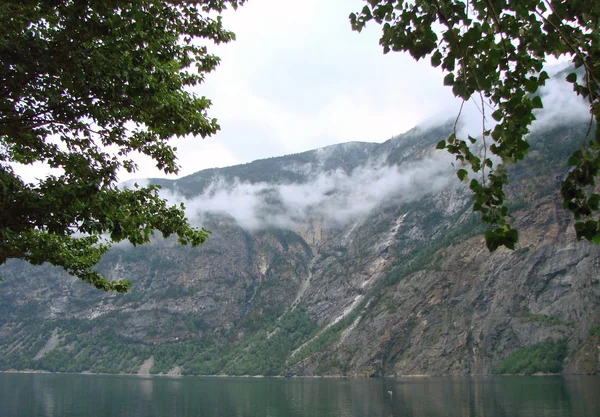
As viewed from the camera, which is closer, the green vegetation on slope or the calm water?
the calm water

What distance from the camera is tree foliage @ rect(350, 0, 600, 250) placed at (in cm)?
289

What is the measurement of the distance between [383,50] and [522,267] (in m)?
130

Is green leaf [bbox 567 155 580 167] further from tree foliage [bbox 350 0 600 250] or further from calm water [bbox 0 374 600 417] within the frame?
calm water [bbox 0 374 600 417]

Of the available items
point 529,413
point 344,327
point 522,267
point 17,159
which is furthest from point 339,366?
point 17,159

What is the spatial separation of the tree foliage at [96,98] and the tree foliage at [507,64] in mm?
3627

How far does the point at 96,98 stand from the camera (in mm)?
7465

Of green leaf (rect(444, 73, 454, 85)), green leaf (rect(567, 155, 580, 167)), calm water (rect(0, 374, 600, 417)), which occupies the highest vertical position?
green leaf (rect(444, 73, 454, 85))

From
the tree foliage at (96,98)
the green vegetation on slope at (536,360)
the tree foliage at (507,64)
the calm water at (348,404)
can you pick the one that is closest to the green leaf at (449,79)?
the tree foliage at (507,64)

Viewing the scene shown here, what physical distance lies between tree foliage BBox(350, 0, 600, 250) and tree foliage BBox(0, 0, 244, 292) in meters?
3.63

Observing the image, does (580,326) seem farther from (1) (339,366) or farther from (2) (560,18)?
(2) (560,18)

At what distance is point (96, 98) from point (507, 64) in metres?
6.31

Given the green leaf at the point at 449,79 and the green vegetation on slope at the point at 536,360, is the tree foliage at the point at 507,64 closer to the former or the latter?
the green leaf at the point at 449,79

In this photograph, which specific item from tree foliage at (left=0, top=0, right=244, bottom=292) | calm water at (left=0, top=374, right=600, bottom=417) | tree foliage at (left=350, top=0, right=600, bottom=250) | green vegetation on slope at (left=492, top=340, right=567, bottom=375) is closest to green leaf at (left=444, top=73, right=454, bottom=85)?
tree foliage at (left=350, top=0, right=600, bottom=250)

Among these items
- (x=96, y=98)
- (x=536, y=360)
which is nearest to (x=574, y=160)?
(x=96, y=98)
